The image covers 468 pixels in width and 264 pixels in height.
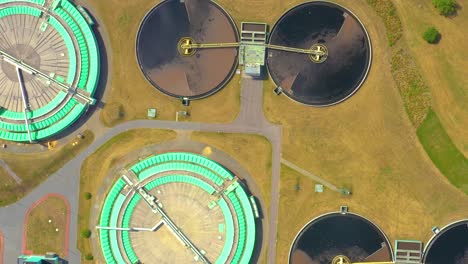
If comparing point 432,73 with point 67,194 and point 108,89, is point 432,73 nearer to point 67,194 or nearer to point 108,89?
point 108,89

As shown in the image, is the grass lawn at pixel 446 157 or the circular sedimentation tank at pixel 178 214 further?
the grass lawn at pixel 446 157

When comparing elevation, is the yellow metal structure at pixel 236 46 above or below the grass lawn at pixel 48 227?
above

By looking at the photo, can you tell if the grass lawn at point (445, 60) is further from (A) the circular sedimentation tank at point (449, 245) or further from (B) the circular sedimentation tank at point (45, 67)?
(B) the circular sedimentation tank at point (45, 67)

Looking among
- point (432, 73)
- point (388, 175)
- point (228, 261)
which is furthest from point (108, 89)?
point (432, 73)

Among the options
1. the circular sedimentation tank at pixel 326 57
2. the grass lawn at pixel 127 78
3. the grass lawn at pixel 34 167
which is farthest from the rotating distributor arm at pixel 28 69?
the circular sedimentation tank at pixel 326 57

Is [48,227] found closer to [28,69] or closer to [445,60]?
[28,69]

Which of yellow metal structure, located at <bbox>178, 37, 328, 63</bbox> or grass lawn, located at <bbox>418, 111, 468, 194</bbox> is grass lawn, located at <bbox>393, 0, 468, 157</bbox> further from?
yellow metal structure, located at <bbox>178, 37, 328, 63</bbox>

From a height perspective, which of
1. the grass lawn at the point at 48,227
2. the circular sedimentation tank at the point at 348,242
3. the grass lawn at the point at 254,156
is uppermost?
the grass lawn at the point at 254,156

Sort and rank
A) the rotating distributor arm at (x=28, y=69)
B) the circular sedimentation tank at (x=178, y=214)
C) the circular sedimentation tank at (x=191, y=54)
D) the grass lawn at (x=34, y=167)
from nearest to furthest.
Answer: the circular sedimentation tank at (x=178, y=214) < the rotating distributor arm at (x=28, y=69) < the circular sedimentation tank at (x=191, y=54) < the grass lawn at (x=34, y=167)
